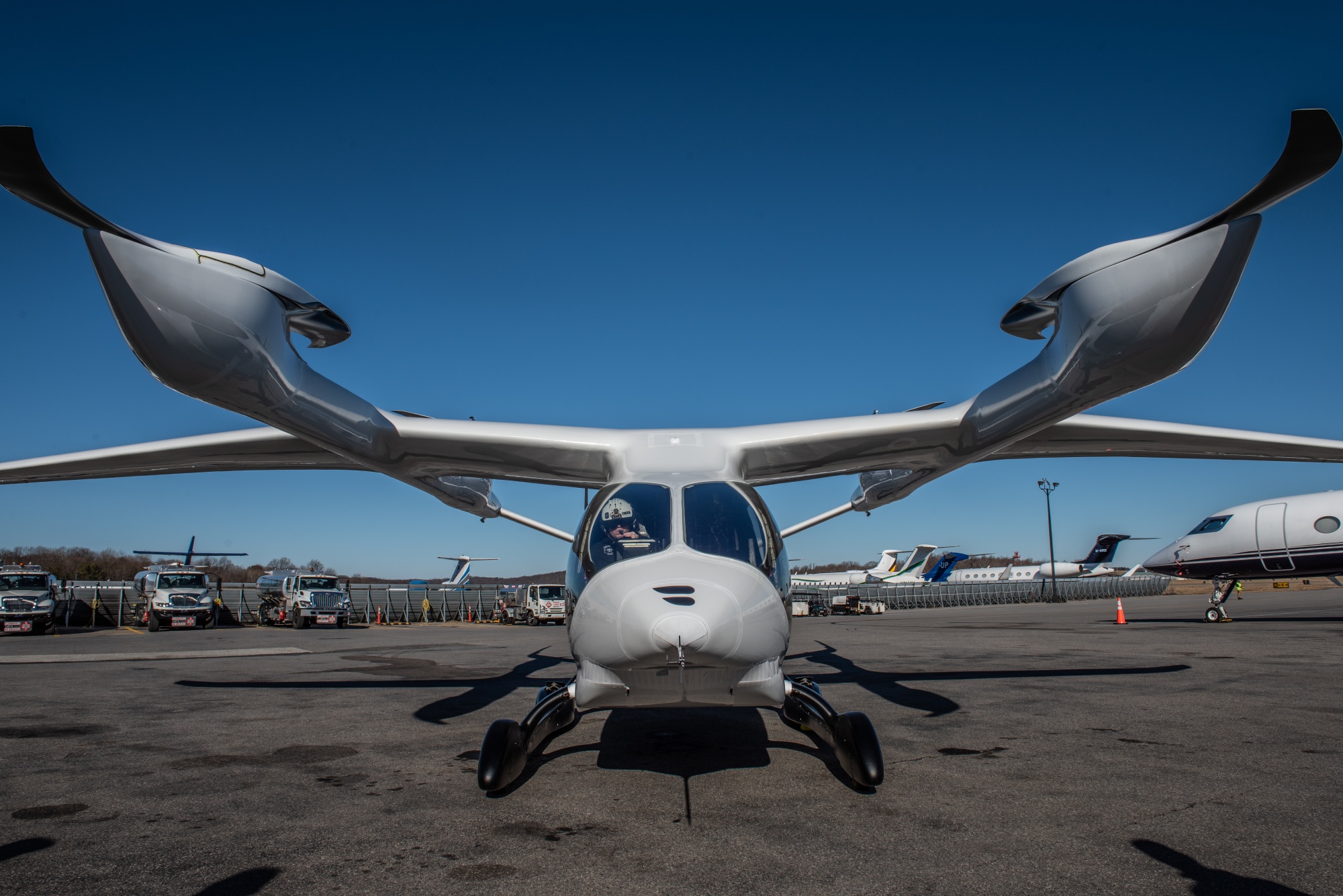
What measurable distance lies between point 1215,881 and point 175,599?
3115 cm

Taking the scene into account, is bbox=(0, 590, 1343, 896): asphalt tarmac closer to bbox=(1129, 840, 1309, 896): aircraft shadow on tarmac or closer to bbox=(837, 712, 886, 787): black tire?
bbox=(1129, 840, 1309, 896): aircraft shadow on tarmac

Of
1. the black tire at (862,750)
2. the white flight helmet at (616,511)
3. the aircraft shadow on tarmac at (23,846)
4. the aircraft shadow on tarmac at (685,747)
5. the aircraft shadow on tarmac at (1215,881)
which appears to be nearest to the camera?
the aircraft shadow on tarmac at (1215,881)

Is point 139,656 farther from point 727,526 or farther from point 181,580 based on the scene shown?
point 727,526

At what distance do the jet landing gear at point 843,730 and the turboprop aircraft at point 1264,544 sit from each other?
20.5 metres

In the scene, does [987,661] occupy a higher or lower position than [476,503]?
lower

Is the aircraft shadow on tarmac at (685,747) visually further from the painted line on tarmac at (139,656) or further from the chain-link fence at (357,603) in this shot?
the chain-link fence at (357,603)

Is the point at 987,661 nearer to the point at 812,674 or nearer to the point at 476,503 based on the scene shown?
the point at 812,674

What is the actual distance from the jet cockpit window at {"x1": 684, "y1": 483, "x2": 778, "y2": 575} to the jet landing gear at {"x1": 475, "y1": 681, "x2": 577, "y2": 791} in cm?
167

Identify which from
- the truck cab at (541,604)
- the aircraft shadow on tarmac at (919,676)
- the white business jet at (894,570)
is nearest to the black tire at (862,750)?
the aircraft shadow on tarmac at (919,676)

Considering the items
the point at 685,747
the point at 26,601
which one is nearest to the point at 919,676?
the point at 685,747

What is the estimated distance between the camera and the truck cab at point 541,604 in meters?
32.4

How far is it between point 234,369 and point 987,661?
12700mm

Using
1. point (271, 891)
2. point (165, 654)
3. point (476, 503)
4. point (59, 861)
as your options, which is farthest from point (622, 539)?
point (165, 654)

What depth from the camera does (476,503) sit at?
340 inches
